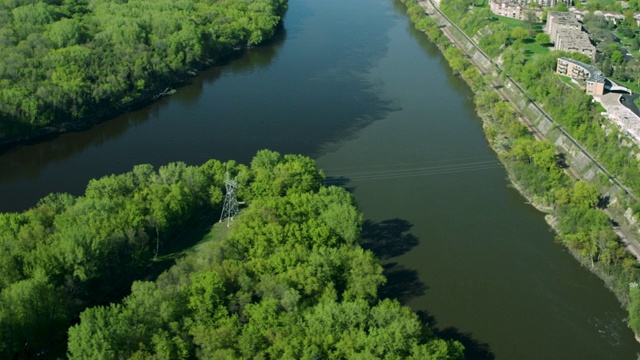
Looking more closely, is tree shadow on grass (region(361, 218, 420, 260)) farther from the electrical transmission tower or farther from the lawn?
the lawn

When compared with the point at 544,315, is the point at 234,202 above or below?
above

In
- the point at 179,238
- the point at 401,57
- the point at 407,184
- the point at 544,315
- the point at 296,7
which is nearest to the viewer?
the point at 544,315

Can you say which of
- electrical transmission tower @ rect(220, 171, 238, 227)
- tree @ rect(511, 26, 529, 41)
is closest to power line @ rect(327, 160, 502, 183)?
electrical transmission tower @ rect(220, 171, 238, 227)

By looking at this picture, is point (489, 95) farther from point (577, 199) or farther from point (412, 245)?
point (412, 245)

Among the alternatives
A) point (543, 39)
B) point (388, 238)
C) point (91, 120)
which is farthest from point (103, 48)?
point (543, 39)

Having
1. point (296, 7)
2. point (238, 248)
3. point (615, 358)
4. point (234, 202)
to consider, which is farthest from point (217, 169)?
point (296, 7)

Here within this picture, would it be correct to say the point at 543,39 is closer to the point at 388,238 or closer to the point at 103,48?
the point at 388,238

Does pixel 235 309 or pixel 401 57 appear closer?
pixel 235 309
